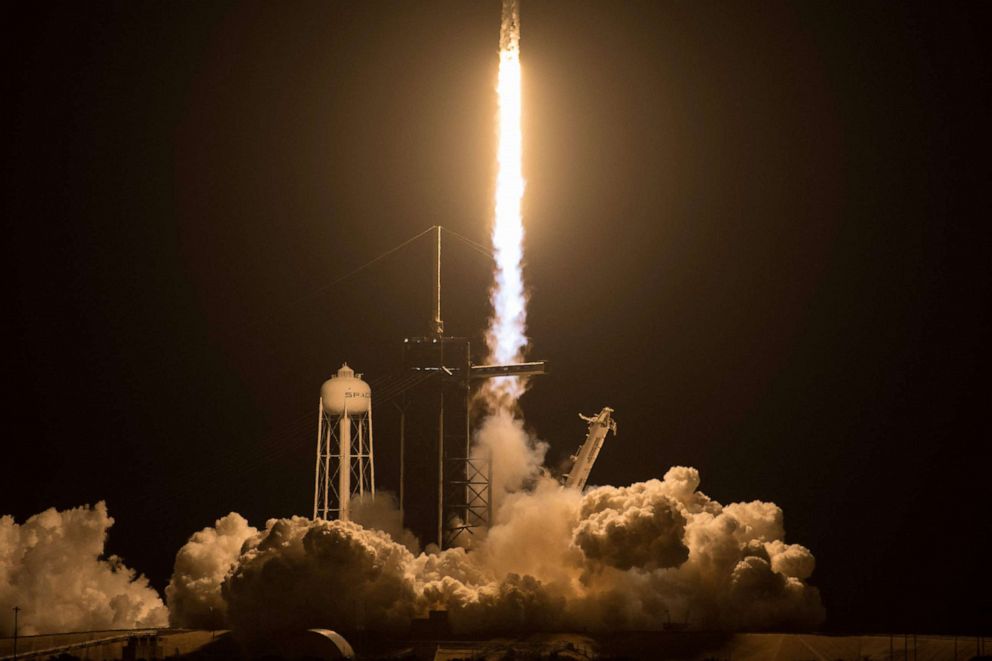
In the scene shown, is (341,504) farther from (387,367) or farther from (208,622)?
(387,367)

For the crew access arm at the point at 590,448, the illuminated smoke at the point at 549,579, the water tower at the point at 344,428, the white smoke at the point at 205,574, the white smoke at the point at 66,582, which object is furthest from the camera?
the white smoke at the point at 66,582

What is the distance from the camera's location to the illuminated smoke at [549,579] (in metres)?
58.7

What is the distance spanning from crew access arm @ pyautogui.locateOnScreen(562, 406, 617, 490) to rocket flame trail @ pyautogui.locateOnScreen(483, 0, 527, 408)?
3852 mm

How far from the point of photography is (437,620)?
5850cm

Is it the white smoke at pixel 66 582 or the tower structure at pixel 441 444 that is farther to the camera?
the white smoke at pixel 66 582

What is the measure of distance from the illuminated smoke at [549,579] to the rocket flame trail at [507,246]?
7.49 m

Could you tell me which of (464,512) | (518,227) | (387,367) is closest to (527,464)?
(464,512)

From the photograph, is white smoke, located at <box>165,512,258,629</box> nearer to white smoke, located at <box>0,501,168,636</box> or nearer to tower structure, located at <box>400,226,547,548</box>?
white smoke, located at <box>0,501,168,636</box>

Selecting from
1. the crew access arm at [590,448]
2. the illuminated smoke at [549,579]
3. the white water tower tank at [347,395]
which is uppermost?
the white water tower tank at [347,395]

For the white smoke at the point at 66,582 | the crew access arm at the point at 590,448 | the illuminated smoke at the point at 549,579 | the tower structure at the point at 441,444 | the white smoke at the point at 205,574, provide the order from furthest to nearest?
1. the white smoke at the point at 66,582
2. the tower structure at the point at 441,444
3. the crew access arm at the point at 590,448
4. the white smoke at the point at 205,574
5. the illuminated smoke at the point at 549,579

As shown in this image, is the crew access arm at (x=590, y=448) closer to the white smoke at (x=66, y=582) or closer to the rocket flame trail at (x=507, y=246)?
the rocket flame trail at (x=507, y=246)

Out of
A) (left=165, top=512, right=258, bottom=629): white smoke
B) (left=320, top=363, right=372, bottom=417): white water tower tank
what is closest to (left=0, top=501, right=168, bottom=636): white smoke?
(left=165, top=512, right=258, bottom=629): white smoke

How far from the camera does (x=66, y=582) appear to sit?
66.6 metres

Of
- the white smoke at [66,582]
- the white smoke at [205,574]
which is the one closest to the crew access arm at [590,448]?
the white smoke at [205,574]
